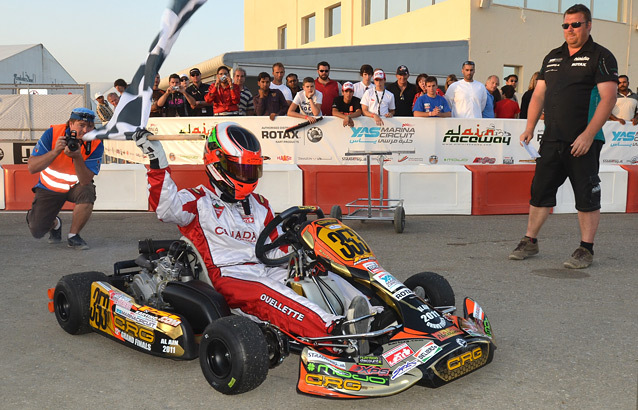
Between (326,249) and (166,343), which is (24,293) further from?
(326,249)

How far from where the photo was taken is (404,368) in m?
2.70

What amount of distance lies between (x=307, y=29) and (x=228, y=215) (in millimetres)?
25885

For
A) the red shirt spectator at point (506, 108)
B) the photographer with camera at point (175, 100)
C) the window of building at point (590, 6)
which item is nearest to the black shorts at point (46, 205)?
the photographer with camera at point (175, 100)

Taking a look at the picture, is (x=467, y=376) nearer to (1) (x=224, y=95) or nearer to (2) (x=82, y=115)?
(2) (x=82, y=115)

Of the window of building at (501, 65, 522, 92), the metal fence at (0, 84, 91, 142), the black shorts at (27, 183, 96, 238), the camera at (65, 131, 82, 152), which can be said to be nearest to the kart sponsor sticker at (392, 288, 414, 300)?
the camera at (65, 131, 82, 152)

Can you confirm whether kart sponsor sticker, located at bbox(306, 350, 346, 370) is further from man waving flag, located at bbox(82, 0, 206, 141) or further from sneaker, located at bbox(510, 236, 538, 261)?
sneaker, located at bbox(510, 236, 538, 261)

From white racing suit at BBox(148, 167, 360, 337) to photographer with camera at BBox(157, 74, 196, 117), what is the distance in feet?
23.9

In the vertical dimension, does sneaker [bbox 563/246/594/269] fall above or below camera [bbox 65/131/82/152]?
below

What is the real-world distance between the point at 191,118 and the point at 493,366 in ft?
26.4

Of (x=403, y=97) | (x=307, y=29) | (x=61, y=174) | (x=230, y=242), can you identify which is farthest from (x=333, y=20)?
(x=230, y=242)

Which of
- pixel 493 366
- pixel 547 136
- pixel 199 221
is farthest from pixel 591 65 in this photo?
pixel 199 221

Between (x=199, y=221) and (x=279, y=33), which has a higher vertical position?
(x=279, y=33)

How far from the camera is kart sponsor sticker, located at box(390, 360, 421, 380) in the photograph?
2678 millimetres

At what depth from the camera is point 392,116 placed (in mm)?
10148
